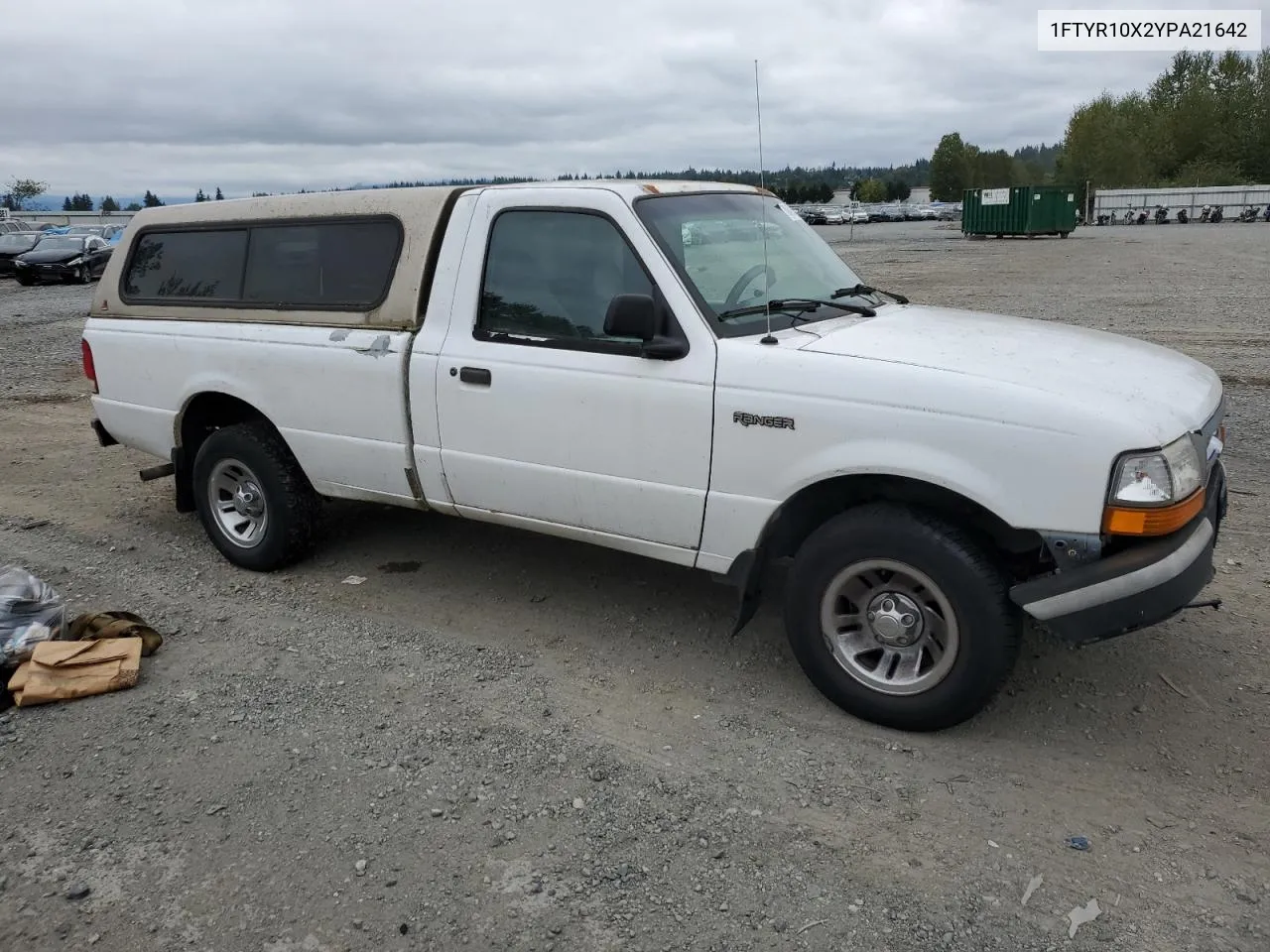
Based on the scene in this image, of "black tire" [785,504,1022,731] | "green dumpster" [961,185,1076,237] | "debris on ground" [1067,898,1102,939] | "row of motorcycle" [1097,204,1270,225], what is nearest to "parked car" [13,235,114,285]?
"black tire" [785,504,1022,731]

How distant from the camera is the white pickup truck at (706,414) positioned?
328 centimetres

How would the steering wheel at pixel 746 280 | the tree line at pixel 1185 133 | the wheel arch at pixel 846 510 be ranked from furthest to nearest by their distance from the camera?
the tree line at pixel 1185 133
the steering wheel at pixel 746 280
the wheel arch at pixel 846 510

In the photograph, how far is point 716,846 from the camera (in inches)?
Answer: 123

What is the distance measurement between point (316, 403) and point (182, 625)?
50.1 inches

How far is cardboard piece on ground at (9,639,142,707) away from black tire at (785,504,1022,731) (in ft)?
9.38

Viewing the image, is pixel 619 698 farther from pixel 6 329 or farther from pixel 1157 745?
pixel 6 329

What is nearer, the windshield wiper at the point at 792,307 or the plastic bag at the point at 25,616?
the windshield wiper at the point at 792,307

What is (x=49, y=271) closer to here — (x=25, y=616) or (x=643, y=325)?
(x=25, y=616)

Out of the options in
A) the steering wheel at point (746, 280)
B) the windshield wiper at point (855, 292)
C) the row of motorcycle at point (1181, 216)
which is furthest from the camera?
the row of motorcycle at point (1181, 216)

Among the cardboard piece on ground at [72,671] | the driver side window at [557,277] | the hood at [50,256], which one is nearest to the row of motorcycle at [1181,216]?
the hood at [50,256]

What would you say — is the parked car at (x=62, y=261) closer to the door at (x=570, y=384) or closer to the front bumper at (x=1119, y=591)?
the door at (x=570, y=384)

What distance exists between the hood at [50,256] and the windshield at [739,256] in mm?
Answer: 29865

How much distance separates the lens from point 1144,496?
3.16 metres

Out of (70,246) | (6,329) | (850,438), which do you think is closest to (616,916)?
(850,438)
